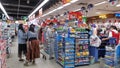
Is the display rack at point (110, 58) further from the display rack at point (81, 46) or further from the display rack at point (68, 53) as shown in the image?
the display rack at point (68, 53)

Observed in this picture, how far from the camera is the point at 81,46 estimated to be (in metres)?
6.13

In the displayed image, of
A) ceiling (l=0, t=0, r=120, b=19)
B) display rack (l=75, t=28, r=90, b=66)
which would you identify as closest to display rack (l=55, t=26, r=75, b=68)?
display rack (l=75, t=28, r=90, b=66)

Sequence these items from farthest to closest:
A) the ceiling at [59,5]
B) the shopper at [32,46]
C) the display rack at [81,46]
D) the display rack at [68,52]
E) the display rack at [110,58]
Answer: the ceiling at [59,5]
the shopper at [32,46]
the display rack at [81,46]
the display rack at [68,52]
the display rack at [110,58]

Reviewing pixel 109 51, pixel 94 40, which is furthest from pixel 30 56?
pixel 109 51

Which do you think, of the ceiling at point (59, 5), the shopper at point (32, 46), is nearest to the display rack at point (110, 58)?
the shopper at point (32, 46)

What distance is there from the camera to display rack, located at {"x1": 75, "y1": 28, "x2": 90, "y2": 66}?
605 centimetres

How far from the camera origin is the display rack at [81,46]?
6.05m

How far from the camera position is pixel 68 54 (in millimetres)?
5855

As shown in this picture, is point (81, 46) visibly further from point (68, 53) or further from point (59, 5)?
point (59, 5)

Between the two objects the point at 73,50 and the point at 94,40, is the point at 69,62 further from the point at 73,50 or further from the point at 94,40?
the point at 94,40

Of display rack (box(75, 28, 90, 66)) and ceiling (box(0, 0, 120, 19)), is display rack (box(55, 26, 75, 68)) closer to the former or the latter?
display rack (box(75, 28, 90, 66))

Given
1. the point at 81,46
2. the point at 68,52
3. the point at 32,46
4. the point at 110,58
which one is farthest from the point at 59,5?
the point at 110,58

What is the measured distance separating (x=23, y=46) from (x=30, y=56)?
846 millimetres

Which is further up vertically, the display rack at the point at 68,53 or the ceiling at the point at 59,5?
the ceiling at the point at 59,5
